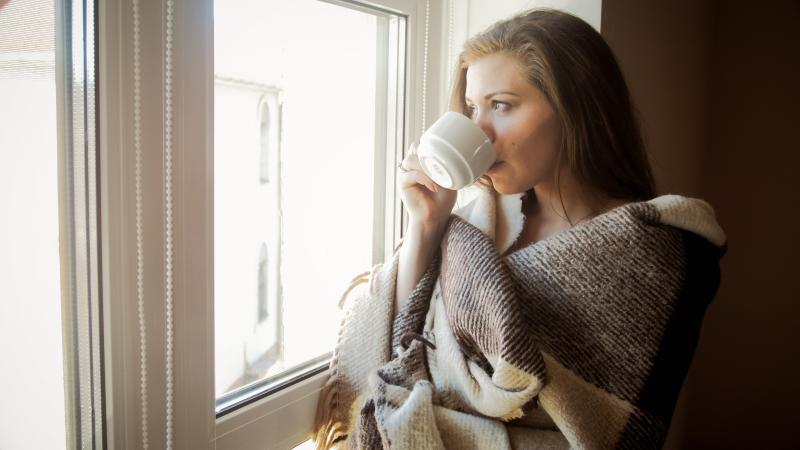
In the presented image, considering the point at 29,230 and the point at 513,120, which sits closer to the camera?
the point at 29,230

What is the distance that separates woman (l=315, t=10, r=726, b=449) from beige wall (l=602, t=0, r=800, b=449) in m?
0.75

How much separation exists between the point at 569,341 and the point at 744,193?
124cm

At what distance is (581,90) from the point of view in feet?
2.50

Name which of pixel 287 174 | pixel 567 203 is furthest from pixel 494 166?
pixel 287 174

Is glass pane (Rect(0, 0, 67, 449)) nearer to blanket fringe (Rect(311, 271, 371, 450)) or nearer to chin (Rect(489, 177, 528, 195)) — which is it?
blanket fringe (Rect(311, 271, 371, 450))

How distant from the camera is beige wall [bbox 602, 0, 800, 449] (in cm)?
150

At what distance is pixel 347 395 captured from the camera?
856mm

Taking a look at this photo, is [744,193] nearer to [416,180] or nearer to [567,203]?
[567,203]

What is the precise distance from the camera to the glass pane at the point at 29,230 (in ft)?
1.77

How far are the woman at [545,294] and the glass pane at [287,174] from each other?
0.60ft

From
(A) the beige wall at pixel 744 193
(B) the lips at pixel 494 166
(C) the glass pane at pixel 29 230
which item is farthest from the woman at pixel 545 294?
(A) the beige wall at pixel 744 193

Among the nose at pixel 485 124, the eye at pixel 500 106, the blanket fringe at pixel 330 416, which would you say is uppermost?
the eye at pixel 500 106

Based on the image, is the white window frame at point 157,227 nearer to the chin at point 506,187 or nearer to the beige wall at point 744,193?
the chin at point 506,187

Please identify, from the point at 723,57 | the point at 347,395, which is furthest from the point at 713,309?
the point at 347,395
